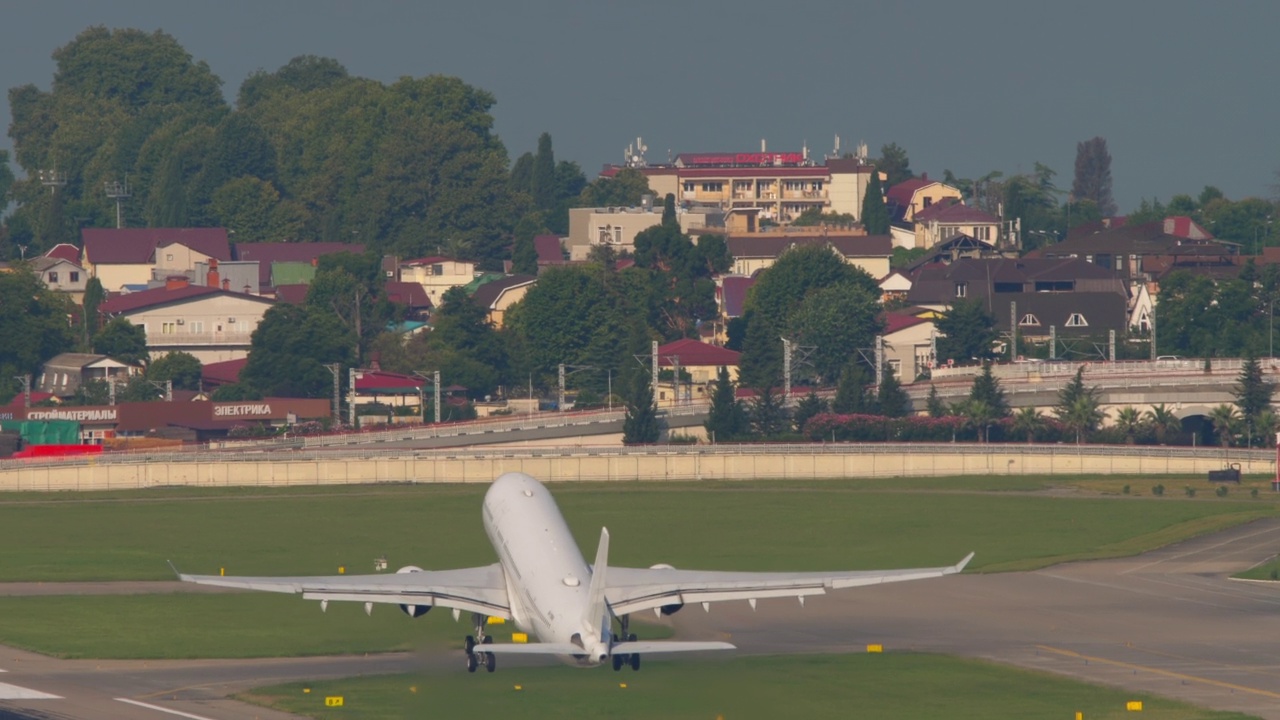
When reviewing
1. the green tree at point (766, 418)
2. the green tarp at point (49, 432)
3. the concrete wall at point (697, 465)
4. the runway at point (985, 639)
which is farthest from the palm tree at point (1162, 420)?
the green tarp at point (49, 432)

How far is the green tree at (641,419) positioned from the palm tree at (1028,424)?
103ft

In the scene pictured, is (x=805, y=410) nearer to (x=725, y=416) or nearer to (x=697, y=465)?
(x=725, y=416)

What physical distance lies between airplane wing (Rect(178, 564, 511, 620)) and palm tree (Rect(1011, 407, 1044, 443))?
378 feet

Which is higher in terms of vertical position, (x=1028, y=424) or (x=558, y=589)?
(x=1028, y=424)

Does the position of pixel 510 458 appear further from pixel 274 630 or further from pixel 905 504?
pixel 274 630

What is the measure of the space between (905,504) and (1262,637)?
57.7 metres

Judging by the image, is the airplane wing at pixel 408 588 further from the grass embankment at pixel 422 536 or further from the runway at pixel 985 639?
the grass embankment at pixel 422 536

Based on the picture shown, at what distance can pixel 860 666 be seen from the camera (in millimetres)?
80938

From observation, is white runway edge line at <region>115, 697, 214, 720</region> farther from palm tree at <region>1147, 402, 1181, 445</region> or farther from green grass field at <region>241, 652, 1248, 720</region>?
palm tree at <region>1147, 402, 1181, 445</region>

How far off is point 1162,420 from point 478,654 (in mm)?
124061

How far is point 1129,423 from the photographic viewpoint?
7451 inches

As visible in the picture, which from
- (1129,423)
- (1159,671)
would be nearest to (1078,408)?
(1129,423)

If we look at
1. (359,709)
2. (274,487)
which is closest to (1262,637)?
Answer: (359,709)

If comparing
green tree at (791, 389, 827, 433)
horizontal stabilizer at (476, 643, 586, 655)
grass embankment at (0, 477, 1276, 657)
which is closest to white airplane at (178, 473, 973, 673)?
horizontal stabilizer at (476, 643, 586, 655)
